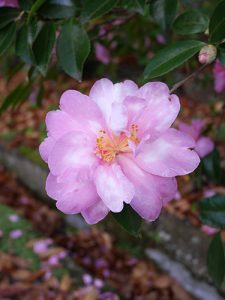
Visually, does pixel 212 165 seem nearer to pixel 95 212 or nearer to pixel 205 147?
pixel 205 147

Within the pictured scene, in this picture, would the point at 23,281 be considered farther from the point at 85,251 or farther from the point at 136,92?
the point at 136,92

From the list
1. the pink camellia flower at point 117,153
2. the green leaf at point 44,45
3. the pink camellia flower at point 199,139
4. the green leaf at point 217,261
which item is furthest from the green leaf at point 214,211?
the green leaf at point 44,45

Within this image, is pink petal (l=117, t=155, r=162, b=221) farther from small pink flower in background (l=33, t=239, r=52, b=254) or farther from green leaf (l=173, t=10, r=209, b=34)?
small pink flower in background (l=33, t=239, r=52, b=254)

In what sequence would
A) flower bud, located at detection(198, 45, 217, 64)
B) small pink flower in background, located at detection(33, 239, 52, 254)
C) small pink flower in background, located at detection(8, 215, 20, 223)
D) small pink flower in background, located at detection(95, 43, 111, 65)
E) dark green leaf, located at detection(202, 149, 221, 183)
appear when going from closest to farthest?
flower bud, located at detection(198, 45, 217, 64), dark green leaf, located at detection(202, 149, 221, 183), small pink flower in background, located at detection(95, 43, 111, 65), small pink flower in background, located at detection(33, 239, 52, 254), small pink flower in background, located at detection(8, 215, 20, 223)

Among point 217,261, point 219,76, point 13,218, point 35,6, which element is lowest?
point 13,218

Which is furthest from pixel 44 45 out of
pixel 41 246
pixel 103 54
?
pixel 41 246

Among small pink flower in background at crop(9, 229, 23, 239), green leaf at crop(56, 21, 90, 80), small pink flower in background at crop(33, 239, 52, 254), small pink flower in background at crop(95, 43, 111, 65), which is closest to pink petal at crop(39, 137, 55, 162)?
green leaf at crop(56, 21, 90, 80)
